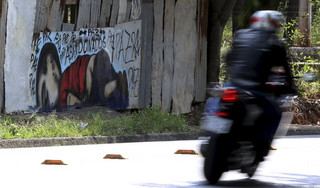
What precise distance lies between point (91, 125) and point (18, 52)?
407 cm

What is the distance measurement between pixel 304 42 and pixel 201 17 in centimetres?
1166

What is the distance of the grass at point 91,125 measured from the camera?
51.4 ft

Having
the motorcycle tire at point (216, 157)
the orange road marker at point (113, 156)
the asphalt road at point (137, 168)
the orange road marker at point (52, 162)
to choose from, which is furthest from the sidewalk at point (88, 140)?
the motorcycle tire at point (216, 157)

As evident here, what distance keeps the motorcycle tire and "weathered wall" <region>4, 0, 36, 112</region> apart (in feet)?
37.0

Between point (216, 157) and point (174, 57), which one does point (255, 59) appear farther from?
point (174, 57)

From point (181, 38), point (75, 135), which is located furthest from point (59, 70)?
point (75, 135)

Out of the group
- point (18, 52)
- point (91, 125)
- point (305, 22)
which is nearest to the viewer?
point (91, 125)

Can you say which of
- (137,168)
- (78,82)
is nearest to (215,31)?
(78,82)

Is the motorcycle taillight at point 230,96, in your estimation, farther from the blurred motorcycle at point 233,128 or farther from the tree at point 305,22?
the tree at point 305,22

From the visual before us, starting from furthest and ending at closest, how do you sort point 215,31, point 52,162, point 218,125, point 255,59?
point 215,31 → point 52,162 → point 255,59 → point 218,125

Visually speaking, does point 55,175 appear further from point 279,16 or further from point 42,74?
point 42,74

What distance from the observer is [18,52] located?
2011 cm

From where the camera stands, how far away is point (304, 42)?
31.4 m

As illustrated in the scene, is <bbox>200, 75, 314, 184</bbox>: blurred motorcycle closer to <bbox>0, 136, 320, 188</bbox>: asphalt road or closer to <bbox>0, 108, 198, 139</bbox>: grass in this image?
<bbox>0, 136, 320, 188</bbox>: asphalt road
